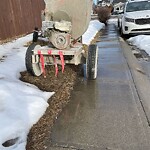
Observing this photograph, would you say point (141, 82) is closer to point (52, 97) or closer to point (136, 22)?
point (52, 97)

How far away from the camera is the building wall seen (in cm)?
1103

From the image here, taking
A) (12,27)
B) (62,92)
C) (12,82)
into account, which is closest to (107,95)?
(62,92)

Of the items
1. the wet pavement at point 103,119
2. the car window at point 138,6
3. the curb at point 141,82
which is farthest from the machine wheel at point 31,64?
the car window at point 138,6

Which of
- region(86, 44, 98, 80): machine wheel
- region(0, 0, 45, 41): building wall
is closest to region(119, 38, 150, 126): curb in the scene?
region(86, 44, 98, 80): machine wheel

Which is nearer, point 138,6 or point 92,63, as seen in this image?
point 92,63

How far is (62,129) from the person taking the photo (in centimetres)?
359

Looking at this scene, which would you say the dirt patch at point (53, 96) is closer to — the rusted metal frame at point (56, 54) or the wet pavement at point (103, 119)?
the wet pavement at point (103, 119)

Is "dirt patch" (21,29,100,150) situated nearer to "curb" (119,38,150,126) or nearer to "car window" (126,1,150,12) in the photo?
"curb" (119,38,150,126)

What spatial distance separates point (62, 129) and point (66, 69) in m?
2.86

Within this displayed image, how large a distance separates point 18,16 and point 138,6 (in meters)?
5.71

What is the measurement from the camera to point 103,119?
12.6 ft

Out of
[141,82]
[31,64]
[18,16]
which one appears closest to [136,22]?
[18,16]

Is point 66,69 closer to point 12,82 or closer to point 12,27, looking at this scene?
point 12,82

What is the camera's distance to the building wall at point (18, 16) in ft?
36.2
